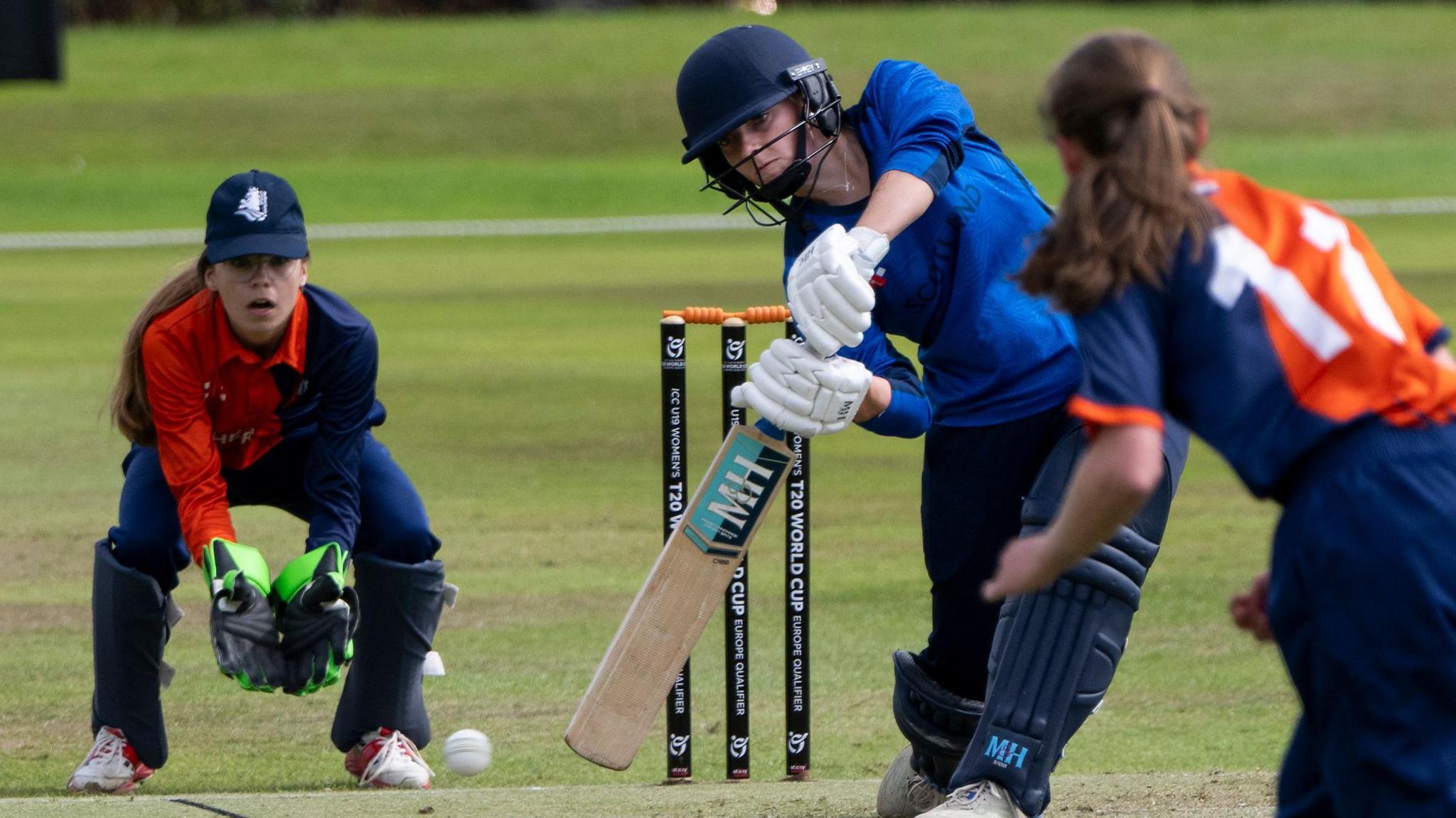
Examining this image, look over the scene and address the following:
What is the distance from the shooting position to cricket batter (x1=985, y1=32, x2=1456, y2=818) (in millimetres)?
2428

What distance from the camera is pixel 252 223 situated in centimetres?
411

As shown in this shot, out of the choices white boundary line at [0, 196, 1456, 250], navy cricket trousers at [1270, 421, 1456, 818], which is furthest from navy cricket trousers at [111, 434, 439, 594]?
white boundary line at [0, 196, 1456, 250]

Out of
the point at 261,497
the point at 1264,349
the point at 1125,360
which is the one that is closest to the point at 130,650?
the point at 261,497

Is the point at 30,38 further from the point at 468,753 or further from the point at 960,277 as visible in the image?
the point at 960,277

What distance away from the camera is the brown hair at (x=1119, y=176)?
2422mm

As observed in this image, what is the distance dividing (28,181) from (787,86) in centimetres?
2212

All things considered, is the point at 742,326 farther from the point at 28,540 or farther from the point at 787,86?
the point at 28,540

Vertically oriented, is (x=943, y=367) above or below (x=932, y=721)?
above

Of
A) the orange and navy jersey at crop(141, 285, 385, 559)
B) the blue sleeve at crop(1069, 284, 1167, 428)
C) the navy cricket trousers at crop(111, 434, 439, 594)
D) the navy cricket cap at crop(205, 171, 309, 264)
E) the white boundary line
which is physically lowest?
the white boundary line

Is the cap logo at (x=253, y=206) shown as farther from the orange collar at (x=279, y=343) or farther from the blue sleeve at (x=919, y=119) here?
the blue sleeve at (x=919, y=119)

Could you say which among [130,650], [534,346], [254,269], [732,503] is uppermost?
[254,269]

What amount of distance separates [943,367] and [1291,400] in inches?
52.9

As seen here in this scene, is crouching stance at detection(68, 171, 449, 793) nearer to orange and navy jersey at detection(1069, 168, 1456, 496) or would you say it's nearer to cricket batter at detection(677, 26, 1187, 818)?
cricket batter at detection(677, 26, 1187, 818)

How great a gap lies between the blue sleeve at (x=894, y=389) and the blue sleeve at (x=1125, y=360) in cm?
117
